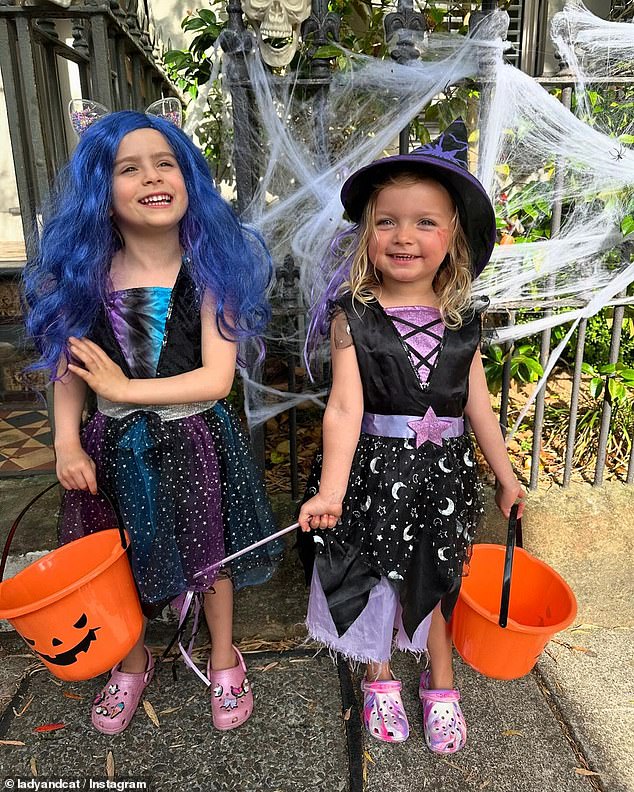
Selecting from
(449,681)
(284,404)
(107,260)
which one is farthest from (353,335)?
(449,681)

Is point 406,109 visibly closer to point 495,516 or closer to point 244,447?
point 244,447

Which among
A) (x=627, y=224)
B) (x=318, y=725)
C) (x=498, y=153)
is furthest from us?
(x=627, y=224)

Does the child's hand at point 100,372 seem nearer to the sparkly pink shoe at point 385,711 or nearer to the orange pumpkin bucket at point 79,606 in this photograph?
the orange pumpkin bucket at point 79,606

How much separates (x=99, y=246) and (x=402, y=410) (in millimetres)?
924

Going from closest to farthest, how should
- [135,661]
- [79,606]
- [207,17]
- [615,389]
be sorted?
[79,606] → [135,661] → [615,389] → [207,17]

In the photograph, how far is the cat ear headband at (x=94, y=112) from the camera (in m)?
1.75

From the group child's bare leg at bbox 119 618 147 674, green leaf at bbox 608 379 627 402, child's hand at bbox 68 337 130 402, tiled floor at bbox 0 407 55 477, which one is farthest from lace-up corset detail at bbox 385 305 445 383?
tiled floor at bbox 0 407 55 477

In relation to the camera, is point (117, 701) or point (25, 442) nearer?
point (117, 701)

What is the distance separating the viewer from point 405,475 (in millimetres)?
1680

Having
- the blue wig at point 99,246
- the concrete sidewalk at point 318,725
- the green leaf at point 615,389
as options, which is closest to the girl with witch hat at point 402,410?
the concrete sidewalk at point 318,725

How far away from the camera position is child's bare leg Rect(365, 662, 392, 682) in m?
1.94

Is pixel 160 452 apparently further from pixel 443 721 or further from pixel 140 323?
pixel 443 721

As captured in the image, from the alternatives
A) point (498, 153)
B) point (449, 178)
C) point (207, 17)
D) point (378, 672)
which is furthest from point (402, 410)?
point (207, 17)

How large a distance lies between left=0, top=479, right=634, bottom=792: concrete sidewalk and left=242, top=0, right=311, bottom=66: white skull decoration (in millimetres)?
1840
